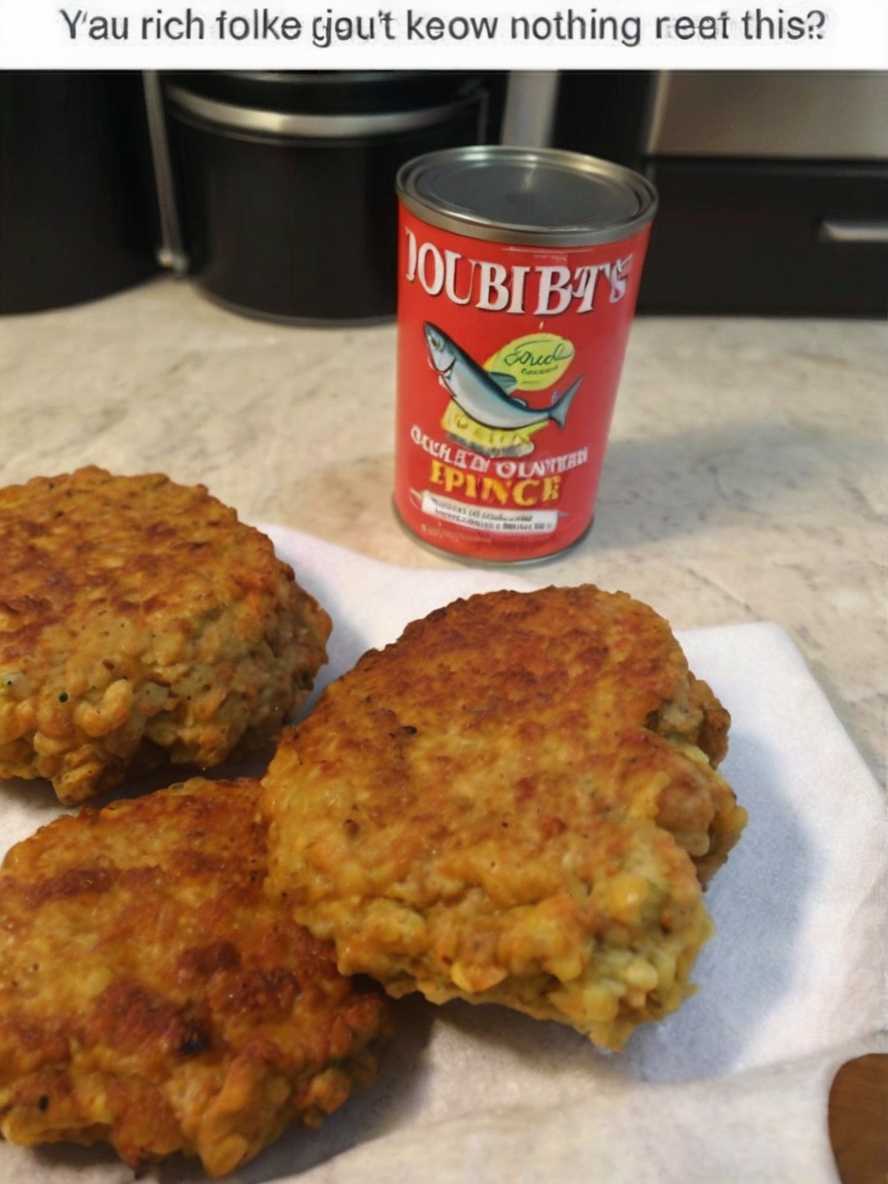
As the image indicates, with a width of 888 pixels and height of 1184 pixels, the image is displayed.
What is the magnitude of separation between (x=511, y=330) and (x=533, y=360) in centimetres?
4

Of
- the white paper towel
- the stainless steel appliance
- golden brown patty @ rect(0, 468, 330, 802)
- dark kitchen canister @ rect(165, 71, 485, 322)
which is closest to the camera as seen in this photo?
the white paper towel

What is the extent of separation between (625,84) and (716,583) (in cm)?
92

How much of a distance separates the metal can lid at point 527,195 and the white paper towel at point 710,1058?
542mm

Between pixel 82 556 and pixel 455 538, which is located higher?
pixel 82 556

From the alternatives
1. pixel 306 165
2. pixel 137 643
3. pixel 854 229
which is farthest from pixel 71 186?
pixel 854 229

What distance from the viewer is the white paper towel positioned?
25.5 inches

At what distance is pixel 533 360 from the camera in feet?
3.51

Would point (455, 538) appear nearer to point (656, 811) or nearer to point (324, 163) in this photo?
point (656, 811)

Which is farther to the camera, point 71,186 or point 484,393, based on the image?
point 71,186

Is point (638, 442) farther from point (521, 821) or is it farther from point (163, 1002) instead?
Answer: point (163, 1002)

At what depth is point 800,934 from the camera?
795mm

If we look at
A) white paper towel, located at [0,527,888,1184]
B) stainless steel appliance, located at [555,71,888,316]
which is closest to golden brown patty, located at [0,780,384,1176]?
white paper towel, located at [0,527,888,1184]

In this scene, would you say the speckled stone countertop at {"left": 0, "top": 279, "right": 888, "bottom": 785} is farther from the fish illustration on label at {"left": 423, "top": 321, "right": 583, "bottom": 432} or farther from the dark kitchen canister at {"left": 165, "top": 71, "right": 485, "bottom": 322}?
the fish illustration on label at {"left": 423, "top": 321, "right": 583, "bottom": 432}
